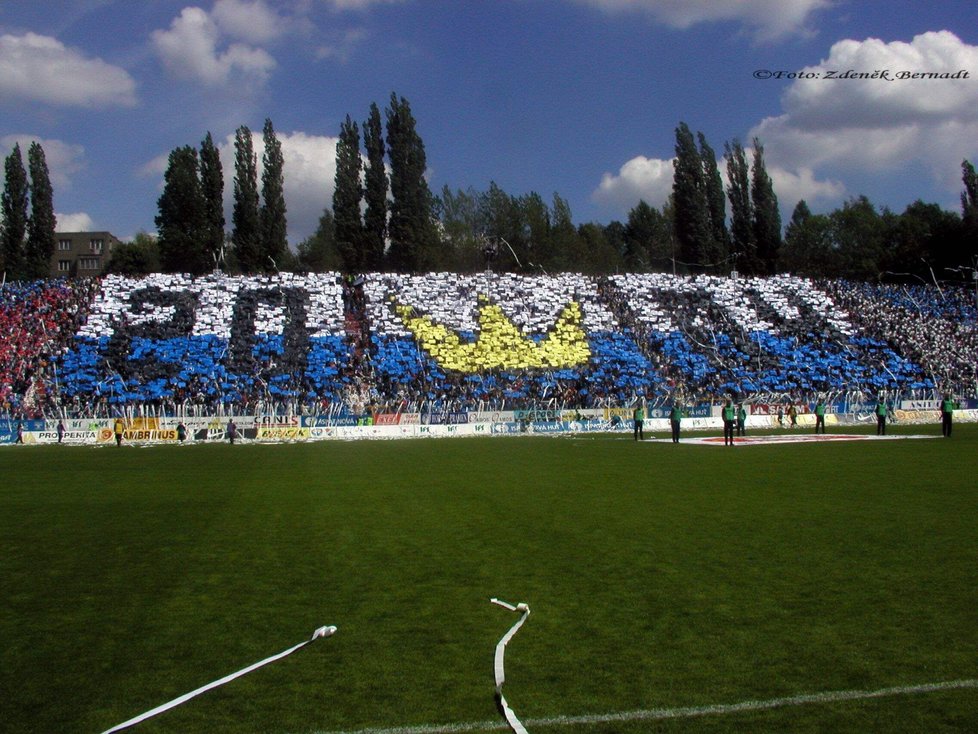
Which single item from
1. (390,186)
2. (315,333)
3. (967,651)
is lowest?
(967,651)

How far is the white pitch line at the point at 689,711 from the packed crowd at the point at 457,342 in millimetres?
37272

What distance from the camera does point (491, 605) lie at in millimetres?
8016

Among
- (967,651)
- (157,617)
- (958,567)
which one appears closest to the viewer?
(967,651)

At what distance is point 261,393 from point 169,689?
40.2 meters

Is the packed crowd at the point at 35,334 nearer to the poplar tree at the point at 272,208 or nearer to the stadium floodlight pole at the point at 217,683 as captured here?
the poplar tree at the point at 272,208

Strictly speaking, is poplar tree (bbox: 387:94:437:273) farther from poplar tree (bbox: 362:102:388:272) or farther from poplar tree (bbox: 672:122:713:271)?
poplar tree (bbox: 672:122:713:271)

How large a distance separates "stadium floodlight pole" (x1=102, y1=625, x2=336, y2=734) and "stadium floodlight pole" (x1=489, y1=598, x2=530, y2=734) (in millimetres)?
1439

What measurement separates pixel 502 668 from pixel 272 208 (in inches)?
2535

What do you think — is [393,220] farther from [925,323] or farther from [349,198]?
[925,323]

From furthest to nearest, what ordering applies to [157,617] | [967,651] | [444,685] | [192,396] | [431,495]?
[192,396], [431,495], [157,617], [967,651], [444,685]

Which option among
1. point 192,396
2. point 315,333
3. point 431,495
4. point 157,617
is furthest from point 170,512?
point 315,333

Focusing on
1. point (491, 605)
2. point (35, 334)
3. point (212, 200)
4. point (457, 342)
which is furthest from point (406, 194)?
point (491, 605)

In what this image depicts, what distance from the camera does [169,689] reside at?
596cm

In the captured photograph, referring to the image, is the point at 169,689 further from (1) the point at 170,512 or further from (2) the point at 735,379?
(2) the point at 735,379
